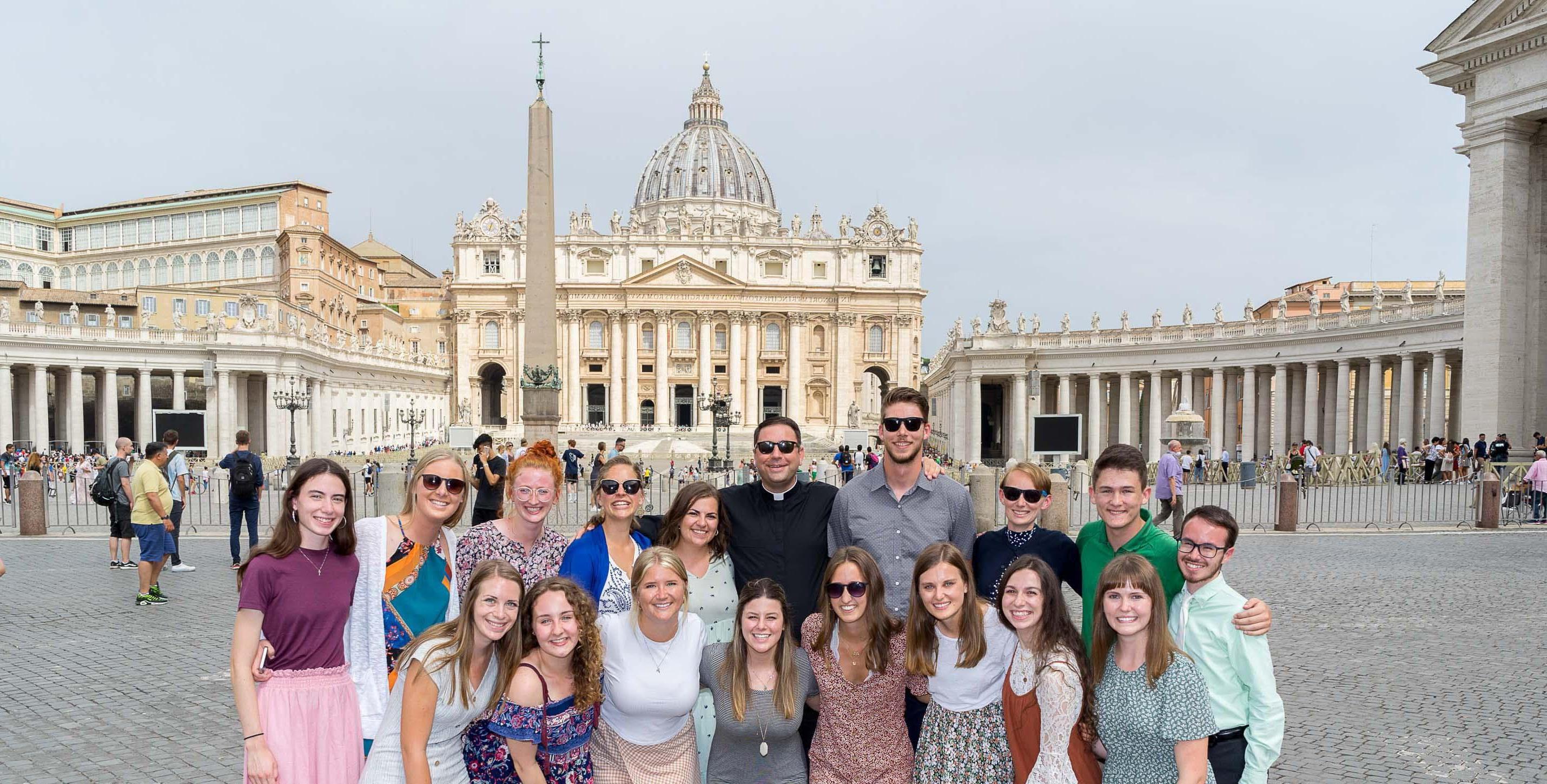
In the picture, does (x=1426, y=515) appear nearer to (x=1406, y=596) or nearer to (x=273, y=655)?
(x=1406, y=596)

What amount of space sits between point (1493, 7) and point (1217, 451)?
903 inches

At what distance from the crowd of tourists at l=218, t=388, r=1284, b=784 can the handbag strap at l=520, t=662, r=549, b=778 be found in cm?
1

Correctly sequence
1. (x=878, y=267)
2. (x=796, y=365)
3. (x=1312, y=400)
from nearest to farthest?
(x=1312, y=400)
(x=796, y=365)
(x=878, y=267)

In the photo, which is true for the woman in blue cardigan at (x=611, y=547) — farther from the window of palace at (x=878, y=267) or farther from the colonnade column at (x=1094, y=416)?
the window of palace at (x=878, y=267)

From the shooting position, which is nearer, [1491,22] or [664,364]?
[1491,22]

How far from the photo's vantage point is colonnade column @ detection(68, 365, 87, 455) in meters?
42.6

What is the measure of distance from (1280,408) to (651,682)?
39.7 meters

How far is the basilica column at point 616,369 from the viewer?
75188 mm

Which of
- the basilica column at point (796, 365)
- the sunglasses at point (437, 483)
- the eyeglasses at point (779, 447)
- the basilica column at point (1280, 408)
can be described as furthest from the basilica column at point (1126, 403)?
the sunglasses at point (437, 483)

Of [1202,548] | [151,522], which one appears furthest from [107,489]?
[1202,548]

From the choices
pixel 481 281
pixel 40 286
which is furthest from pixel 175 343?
pixel 40 286

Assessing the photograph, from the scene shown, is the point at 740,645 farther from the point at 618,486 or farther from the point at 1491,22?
the point at 1491,22

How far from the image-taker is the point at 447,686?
3.49m

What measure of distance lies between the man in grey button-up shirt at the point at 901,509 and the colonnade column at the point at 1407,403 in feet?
108
